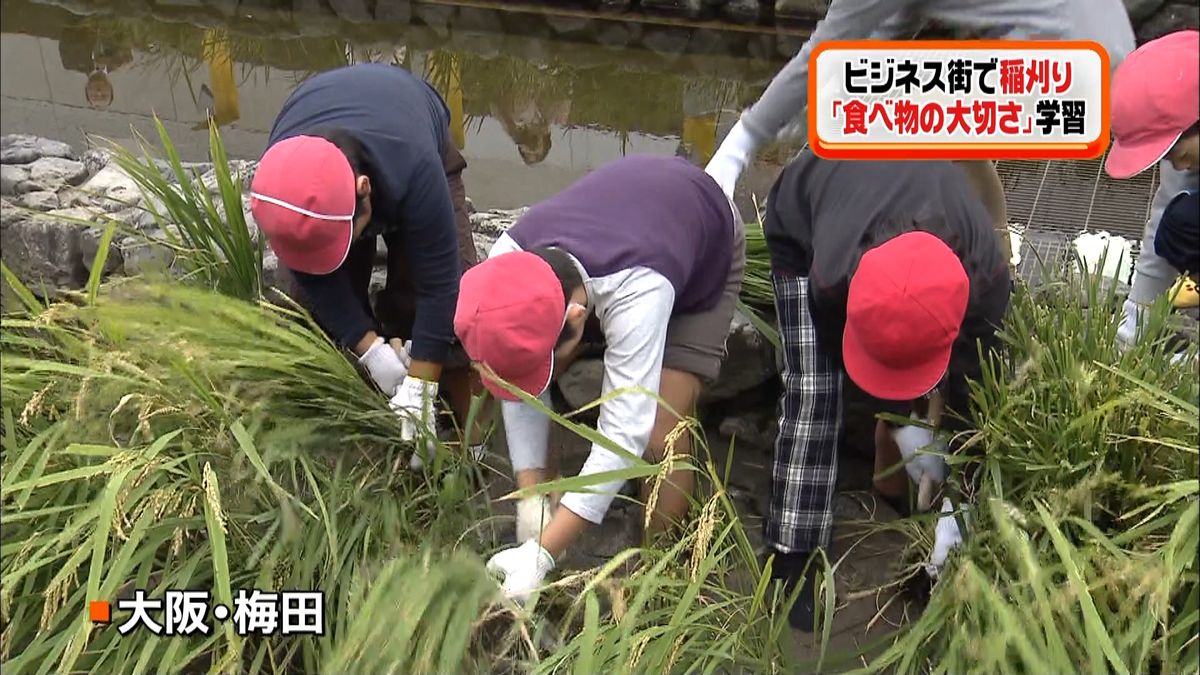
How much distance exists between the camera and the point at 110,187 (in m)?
2.41

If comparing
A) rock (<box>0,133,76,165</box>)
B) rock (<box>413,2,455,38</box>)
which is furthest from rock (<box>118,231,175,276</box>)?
rock (<box>413,2,455,38</box>)

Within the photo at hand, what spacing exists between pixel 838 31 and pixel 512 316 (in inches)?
23.4

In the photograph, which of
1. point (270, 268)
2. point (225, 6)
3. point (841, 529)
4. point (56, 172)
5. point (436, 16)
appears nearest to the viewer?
point (841, 529)

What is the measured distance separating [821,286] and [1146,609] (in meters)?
0.60

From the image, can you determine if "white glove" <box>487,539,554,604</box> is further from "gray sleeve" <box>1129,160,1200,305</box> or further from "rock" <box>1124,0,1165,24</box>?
"rock" <box>1124,0,1165,24</box>

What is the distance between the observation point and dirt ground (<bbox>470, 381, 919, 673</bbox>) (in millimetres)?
1457

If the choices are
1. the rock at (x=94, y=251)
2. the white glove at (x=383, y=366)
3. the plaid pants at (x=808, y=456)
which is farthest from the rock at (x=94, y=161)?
the plaid pants at (x=808, y=456)

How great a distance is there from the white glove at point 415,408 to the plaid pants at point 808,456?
1.89ft

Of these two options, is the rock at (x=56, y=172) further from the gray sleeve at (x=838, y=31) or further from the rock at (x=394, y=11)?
the rock at (x=394, y=11)

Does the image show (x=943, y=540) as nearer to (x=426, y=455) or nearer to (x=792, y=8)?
(x=426, y=455)

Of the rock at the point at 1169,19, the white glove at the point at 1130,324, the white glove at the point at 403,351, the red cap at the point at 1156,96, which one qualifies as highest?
the rock at the point at 1169,19

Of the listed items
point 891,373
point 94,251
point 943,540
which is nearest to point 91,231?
point 94,251

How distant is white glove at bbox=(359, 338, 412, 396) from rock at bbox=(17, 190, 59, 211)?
3.73 feet
